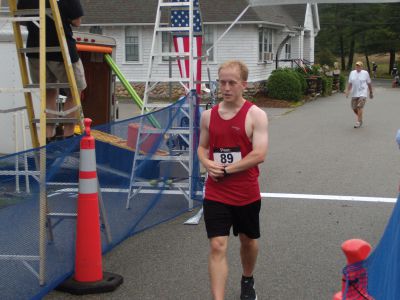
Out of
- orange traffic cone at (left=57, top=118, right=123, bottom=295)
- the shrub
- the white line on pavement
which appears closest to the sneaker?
orange traffic cone at (left=57, top=118, right=123, bottom=295)

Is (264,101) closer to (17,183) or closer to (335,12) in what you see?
(17,183)

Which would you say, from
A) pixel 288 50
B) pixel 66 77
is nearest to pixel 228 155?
pixel 66 77

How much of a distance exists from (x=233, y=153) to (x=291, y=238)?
2.42 metres

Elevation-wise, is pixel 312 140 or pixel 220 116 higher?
pixel 220 116

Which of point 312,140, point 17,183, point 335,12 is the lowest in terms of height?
point 312,140

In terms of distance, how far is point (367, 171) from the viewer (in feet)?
34.3

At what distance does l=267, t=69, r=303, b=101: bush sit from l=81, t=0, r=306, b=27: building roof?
2752 millimetres

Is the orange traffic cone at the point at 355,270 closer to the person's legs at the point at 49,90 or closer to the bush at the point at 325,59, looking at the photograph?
the person's legs at the point at 49,90

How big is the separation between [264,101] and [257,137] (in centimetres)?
2274

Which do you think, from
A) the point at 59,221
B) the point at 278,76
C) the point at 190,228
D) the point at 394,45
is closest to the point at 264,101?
the point at 278,76

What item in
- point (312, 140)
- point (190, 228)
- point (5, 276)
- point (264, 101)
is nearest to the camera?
point (5, 276)

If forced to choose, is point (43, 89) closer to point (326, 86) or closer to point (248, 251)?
point (248, 251)

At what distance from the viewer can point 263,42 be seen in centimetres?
2933

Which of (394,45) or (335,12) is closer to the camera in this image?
(394,45)
